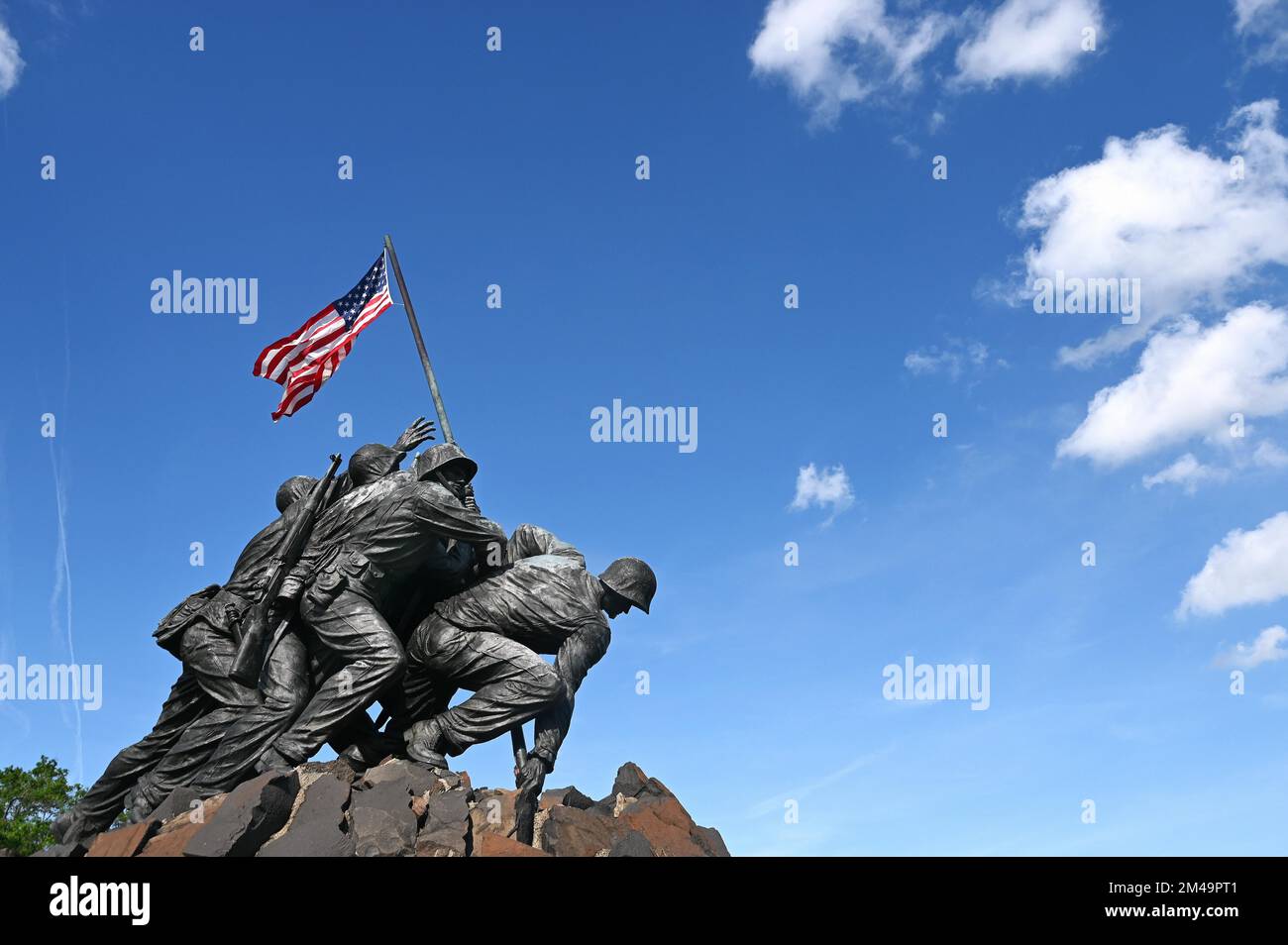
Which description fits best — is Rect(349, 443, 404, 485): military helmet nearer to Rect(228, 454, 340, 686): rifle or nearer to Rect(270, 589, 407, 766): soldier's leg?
Rect(228, 454, 340, 686): rifle

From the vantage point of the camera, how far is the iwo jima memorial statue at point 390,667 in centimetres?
898

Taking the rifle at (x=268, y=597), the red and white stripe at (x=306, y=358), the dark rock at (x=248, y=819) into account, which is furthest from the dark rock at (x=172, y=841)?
the red and white stripe at (x=306, y=358)

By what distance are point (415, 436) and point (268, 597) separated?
2306mm

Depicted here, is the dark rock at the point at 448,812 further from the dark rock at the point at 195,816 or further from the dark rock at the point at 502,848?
the dark rock at the point at 195,816

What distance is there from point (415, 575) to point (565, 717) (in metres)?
2.02

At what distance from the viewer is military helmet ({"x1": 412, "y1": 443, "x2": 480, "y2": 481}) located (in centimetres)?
1041

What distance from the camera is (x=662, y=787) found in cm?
1050

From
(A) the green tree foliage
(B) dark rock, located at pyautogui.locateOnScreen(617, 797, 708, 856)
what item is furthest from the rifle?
(A) the green tree foliage

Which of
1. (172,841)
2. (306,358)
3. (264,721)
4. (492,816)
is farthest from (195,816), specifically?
(306,358)

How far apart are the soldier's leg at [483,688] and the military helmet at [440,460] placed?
5.07 ft

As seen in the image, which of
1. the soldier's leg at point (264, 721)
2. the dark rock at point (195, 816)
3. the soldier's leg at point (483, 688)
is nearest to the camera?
the dark rock at point (195, 816)

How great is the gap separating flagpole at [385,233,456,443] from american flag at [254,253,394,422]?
329mm
